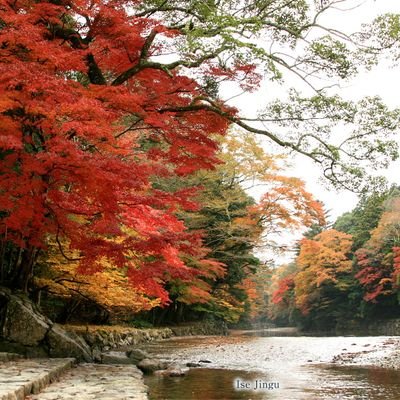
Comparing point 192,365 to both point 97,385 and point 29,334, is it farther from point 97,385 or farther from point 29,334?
point 97,385

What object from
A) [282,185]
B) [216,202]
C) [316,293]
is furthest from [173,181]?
[316,293]

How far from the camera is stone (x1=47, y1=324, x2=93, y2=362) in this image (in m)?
9.20

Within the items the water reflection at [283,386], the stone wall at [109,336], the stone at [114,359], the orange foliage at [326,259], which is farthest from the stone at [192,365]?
the orange foliage at [326,259]

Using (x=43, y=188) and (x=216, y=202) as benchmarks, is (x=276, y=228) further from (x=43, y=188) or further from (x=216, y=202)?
(x=43, y=188)

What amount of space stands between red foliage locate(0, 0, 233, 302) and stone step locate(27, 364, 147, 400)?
174 cm

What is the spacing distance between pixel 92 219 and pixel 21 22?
13.1 feet

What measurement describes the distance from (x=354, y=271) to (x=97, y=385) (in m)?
33.9

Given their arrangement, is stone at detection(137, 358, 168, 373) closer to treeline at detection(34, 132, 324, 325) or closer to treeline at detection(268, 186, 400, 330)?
treeline at detection(34, 132, 324, 325)

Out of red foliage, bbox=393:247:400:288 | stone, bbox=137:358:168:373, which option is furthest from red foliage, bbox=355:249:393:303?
stone, bbox=137:358:168:373

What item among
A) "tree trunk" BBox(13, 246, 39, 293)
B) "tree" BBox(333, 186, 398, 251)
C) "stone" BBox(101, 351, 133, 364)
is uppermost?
"tree" BBox(333, 186, 398, 251)

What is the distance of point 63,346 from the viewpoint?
930 centimetres

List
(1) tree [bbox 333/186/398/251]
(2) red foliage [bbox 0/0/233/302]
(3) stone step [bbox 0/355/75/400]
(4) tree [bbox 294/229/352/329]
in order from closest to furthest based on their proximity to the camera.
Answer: (3) stone step [bbox 0/355/75/400], (2) red foliage [bbox 0/0/233/302], (1) tree [bbox 333/186/398/251], (4) tree [bbox 294/229/352/329]

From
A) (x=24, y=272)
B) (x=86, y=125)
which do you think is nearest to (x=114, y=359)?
(x=24, y=272)

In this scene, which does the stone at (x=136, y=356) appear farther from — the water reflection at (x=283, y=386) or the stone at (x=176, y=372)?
the water reflection at (x=283, y=386)
